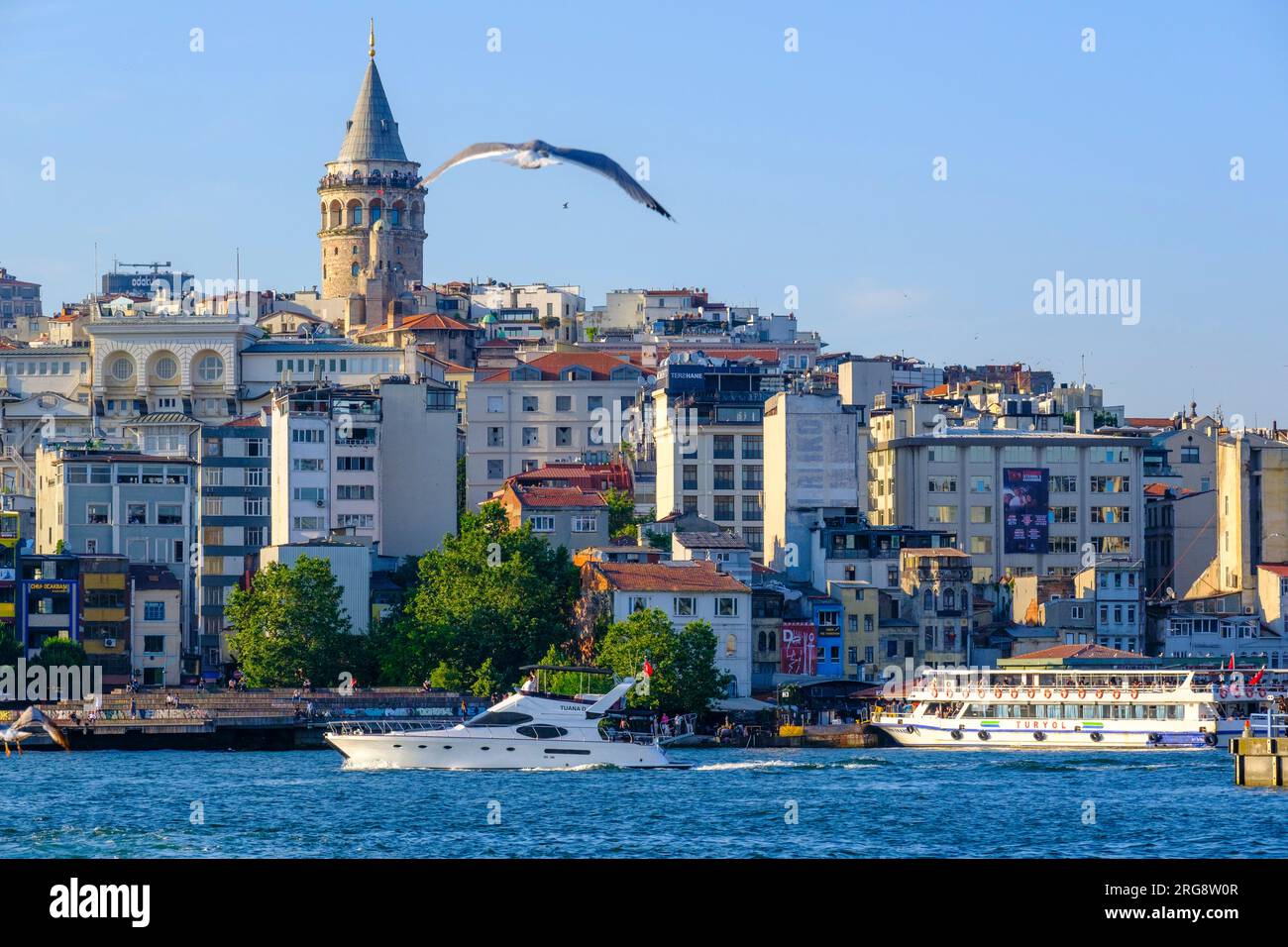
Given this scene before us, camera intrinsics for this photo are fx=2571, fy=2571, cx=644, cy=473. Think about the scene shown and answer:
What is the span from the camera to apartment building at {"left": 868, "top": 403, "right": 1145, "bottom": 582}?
368 feet

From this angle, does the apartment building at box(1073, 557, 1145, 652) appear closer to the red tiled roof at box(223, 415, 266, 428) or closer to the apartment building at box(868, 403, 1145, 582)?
the apartment building at box(868, 403, 1145, 582)

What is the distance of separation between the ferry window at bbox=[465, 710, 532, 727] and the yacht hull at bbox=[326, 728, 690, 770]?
0.42 metres

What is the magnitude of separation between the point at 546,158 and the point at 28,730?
5451 centimetres

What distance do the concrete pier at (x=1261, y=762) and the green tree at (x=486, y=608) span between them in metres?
32.1

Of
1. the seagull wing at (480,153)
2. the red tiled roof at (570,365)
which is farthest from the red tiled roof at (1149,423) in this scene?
the seagull wing at (480,153)

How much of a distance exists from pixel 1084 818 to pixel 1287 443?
58453 millimetres

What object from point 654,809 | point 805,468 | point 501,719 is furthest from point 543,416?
point 654,809

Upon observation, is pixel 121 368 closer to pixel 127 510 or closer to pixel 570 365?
pixel 570 365

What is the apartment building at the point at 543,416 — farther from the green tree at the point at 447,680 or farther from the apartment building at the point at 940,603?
the green tree at the point at 447,680

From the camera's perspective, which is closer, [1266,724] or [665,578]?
[1266,724]

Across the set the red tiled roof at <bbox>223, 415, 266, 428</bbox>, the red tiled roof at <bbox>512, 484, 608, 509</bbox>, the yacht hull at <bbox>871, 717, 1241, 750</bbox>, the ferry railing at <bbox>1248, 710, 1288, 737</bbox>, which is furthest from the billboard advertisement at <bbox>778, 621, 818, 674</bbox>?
the red tiled roof at <bbox>223, 415, 266, 428</bbox>

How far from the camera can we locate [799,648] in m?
94.8
